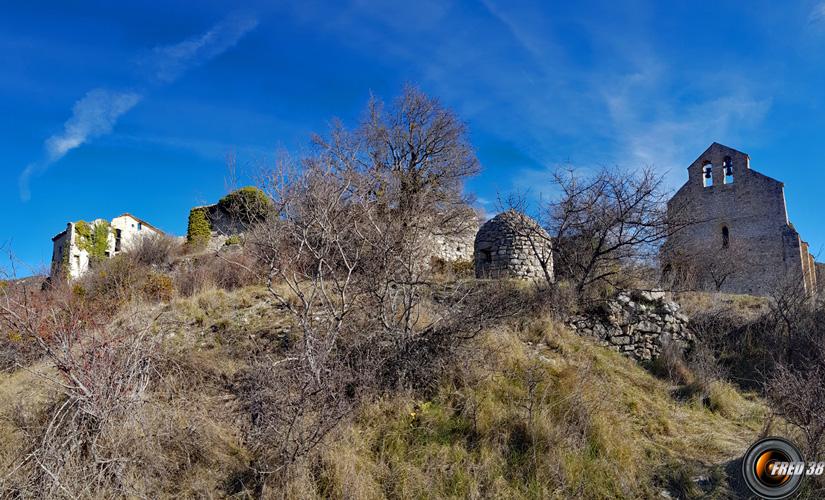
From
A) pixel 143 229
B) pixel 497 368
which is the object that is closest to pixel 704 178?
pixel 497 368

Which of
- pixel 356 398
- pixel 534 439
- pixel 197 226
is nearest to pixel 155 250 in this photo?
pixel 197 226

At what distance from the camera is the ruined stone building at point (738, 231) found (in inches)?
769

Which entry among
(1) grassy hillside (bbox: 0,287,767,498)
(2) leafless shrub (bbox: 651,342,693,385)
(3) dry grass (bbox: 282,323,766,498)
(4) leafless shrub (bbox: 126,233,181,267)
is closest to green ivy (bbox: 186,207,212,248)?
(4) leafless shrub (bbox: 126,233,181,267)

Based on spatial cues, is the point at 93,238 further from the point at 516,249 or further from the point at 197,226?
the point at 516,249

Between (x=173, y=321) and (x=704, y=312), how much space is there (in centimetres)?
1106

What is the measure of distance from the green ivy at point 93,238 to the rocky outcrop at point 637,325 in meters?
26.5

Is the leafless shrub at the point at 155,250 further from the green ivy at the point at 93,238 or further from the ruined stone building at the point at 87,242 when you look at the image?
the green ivy at the point at 93,238

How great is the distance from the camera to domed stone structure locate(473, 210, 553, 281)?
12523 mm

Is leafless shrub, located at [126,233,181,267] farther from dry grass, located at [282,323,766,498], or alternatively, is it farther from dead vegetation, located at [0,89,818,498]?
dry grass, located at [282,323,766,498]

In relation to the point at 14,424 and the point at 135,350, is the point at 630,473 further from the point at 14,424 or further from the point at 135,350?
the point at 14,424

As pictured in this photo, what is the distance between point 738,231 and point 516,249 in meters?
15.4

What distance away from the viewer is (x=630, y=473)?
18.0 ft

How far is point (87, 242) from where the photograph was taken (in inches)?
1086

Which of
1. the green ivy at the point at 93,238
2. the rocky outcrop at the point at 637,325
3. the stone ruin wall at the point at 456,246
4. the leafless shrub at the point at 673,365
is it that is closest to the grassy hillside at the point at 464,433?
the leafless shrub at the point at 673,365
